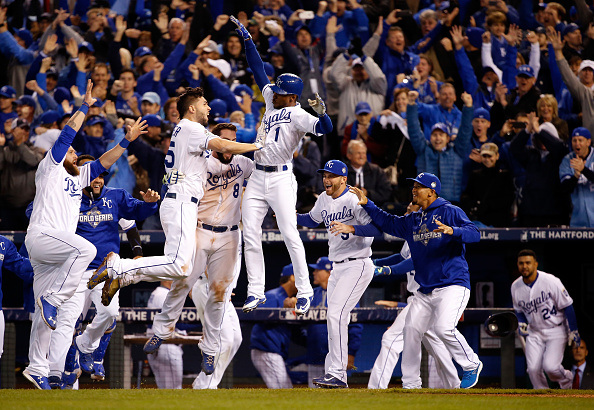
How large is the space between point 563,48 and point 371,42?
108 inches

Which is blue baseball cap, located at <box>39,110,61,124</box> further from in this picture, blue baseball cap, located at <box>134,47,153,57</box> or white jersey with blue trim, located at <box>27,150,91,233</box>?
white jersey with blue trim, located at <box>27,150,91,233</box>

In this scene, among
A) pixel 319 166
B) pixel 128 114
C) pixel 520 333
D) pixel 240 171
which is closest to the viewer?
pixel 240 171

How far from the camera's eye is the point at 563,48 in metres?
12.1

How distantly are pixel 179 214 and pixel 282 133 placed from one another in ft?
3.78

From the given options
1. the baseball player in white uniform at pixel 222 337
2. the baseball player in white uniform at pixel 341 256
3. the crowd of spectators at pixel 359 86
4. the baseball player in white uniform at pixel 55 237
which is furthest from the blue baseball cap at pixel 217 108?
the baseball player in white uniform at pixel 55 237

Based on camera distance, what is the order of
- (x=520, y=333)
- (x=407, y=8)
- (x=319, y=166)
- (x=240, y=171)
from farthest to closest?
(x=407, y=8), (x=319, y=166), (x=520, y=333), (x=240, y=171)

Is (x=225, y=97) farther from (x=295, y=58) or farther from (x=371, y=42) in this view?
(x=371, y=42)

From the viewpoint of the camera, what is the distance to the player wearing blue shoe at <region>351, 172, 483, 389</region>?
7363 millimetres

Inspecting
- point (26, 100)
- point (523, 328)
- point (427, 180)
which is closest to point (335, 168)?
point (427, 180)

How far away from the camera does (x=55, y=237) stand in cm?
722

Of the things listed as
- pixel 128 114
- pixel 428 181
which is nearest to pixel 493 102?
pixel 428 181

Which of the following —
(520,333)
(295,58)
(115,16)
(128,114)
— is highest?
(115,16)

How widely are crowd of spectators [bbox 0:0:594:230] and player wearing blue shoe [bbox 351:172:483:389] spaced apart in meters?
2.36

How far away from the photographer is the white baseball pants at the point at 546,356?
9.48m
